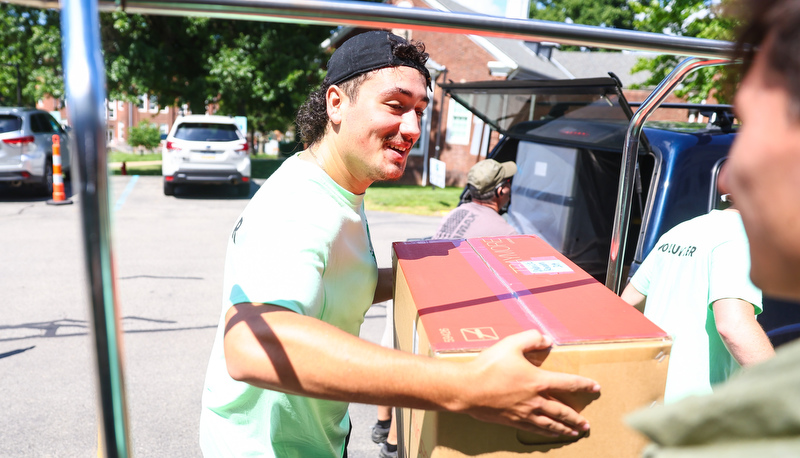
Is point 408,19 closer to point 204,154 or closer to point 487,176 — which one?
point 487,176

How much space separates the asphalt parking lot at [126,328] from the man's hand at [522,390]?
59cm

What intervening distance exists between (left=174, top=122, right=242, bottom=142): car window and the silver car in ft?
8.43

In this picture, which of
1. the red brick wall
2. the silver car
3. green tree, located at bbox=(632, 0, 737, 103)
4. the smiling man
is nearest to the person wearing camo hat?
the smiling man

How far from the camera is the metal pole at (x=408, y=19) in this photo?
88 cm

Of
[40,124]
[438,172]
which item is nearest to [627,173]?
[438,172]

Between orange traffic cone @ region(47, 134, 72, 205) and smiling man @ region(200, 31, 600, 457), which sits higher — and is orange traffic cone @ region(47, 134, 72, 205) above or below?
below

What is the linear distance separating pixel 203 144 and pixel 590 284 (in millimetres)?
12408

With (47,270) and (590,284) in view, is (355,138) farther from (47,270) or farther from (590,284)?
(47,270)

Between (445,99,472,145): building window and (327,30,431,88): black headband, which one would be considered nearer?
(327,30,431,88): black headband

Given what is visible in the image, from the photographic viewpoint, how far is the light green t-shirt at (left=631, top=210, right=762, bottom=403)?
1996 millimetres

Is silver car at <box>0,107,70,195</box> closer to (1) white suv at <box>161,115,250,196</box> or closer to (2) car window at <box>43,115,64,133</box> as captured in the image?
(2) car window at <box>43,115,64,133</box>

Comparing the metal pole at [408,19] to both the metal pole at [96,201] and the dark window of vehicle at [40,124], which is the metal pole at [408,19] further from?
the dark window of vehicle at [40,124]

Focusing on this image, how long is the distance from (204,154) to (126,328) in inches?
327

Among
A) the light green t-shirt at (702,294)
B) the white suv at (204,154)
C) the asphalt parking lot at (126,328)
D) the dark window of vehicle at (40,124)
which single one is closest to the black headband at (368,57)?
the asphalt parking lot at (126,328)
